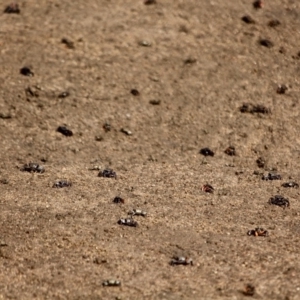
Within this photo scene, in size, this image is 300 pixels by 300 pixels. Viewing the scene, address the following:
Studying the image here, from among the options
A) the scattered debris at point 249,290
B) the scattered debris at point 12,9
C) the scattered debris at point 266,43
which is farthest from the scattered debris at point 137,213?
the scattered debris at point 12,9

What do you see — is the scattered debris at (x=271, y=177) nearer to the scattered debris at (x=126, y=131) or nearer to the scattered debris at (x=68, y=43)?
the scattered debris at (x=126, y=131)

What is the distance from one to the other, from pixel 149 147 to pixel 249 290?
3.12 m

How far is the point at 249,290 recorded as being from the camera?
229 inches

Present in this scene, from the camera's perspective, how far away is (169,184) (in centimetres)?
777

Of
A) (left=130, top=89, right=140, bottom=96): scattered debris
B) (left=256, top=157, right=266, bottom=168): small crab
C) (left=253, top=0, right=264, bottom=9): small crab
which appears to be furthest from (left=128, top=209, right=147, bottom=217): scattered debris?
(left=253, top=0, right=264, bottom=9): small crab

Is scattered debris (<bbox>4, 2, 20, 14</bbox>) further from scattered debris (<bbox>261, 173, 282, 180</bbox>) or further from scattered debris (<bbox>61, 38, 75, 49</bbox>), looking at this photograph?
scattered debris (<bbox>261, 173, 282, 180</bbox>)

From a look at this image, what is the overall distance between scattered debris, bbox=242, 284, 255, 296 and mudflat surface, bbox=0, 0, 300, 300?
0.03m

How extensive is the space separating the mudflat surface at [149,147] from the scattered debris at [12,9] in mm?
78

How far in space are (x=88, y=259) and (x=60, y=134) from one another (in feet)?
9.08

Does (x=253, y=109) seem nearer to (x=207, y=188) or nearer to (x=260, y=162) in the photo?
(x=260, y=162)

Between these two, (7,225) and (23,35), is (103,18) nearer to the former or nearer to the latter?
(23,35)

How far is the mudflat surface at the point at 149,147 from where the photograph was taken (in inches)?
241

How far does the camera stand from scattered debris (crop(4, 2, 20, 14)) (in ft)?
34.4

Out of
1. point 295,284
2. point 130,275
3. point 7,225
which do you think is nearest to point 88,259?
point 130,275
